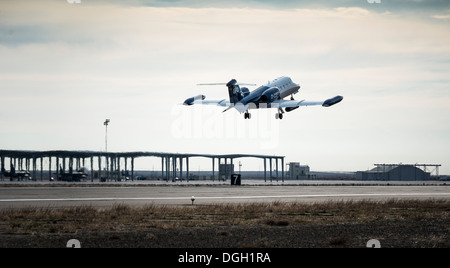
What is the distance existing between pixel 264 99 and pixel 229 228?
52.4m

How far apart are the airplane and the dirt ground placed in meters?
33.2

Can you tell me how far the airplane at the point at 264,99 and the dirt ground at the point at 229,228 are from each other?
33.2 m

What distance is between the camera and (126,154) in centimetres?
17938

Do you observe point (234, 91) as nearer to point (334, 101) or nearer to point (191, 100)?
point (191, 100)

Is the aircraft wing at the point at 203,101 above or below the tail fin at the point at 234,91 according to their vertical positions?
below

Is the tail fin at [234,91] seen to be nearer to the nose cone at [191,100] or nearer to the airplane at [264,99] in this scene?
the airplane at [264,99]

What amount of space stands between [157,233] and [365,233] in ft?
35.5

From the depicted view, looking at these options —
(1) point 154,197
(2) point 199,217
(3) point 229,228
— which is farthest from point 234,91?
(3) point 229,228

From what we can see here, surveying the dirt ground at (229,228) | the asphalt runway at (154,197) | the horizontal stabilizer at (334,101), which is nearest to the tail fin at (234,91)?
the asphalt runway at (154,197)

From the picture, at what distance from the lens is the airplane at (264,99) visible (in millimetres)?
81188

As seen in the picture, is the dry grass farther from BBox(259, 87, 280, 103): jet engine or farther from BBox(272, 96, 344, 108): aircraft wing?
BBox(259, 87, 280, 103): jet engine
